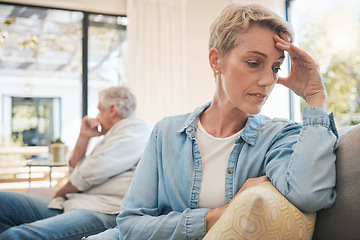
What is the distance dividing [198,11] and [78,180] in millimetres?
3363

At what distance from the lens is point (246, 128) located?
1.05m

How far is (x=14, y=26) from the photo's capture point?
4.25 metres

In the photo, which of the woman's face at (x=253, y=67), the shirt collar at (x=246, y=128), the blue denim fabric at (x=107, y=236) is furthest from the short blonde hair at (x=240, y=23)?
the blue denim fabric at (x=107, y=236)

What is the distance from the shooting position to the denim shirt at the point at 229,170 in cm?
80

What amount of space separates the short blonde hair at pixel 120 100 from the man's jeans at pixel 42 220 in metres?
0.71

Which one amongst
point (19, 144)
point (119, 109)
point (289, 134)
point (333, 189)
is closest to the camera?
point (333, 189)

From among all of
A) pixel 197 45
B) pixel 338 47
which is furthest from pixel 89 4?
pixel 338 47

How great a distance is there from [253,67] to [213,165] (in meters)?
0.33

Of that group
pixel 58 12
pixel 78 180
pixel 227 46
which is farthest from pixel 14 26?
pixel 227 46

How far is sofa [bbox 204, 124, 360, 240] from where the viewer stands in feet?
2.14

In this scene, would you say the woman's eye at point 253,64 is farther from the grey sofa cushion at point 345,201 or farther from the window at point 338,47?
the window at point 338,47

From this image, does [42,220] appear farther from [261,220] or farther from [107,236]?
[261,220]

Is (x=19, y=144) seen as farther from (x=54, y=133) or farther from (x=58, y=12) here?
(x=58, y=12)

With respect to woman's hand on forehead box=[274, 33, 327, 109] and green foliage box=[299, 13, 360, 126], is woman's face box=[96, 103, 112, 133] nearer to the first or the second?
woman's hand on forehead box=[274, 33, 327, 109]
